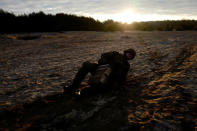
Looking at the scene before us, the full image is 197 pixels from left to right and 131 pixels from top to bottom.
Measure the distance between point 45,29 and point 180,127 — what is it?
65.3 feet

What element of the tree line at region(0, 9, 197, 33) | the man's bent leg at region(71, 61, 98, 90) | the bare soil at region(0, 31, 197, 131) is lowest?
the bare soil at region(0, 31, 197, 131)

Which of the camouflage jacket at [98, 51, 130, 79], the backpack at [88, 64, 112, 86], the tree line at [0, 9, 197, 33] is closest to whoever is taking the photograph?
the backpack at [88, 64, 112, 86]

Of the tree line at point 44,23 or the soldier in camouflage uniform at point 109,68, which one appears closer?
the soldier in camouflage uniform at point 109,68

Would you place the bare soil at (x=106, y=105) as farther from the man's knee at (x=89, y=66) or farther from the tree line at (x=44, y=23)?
the tree line at (x=44, y=23)

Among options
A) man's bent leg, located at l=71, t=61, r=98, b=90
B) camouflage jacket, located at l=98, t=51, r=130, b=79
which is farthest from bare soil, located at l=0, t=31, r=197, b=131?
camouflage jacket, located at l=98, t=51, r=130, b=79

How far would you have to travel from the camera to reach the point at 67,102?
8.25 feet

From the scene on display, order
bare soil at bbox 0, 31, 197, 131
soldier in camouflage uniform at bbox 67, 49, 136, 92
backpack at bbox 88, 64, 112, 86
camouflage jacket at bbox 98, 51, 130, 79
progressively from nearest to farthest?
bare soil at bbox 0, 31, 197, 131, backpack at bbox 88, 64, 112, 86, soldier in camouflage uniform at bbox 67, 49, 136, 92, camouflage jacket at bbox 98, 51, 130, 79

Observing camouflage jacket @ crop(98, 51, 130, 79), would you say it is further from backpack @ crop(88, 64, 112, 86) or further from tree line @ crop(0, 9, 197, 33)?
tree line @ crop(0, 9, 197, 33)

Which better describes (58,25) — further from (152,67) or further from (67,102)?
(67,102)

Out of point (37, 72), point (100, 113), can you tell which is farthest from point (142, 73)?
Answer: point (37, 72)

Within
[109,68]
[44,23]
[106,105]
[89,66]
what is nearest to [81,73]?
[89,66]

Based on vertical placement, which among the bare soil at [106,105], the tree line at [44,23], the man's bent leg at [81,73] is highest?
the tree line at [44,23]

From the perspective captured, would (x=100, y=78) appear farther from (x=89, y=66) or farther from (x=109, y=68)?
(x=89, y=66)

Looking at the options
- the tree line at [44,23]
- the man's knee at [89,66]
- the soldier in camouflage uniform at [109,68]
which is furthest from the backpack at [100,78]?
the tree line at [44,23]
